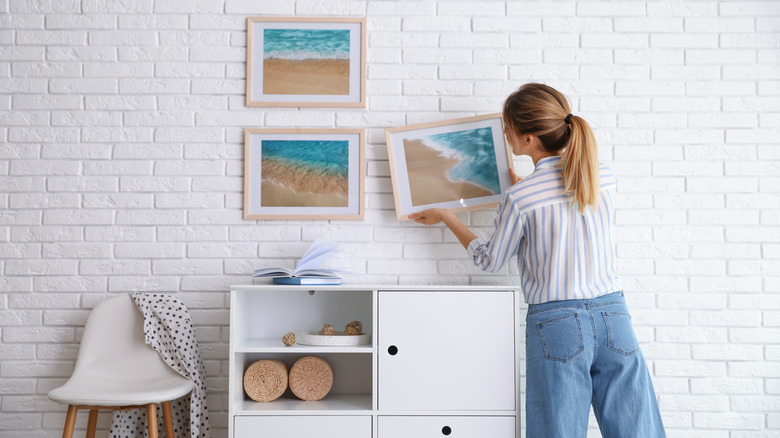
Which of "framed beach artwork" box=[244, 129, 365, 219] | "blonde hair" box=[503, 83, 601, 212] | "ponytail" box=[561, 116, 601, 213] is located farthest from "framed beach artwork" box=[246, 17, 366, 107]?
"ponytail" box=[561, 116, 601, 213]

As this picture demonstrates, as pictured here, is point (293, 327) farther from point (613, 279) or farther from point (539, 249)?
point (613, 279)

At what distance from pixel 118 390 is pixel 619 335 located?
168 centimetres

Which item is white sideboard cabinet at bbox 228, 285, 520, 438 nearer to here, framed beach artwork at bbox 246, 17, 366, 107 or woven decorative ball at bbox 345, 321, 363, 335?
woven decorative ball at bbox 345, 321, 363, 335

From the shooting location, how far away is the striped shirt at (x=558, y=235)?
182 centimetres

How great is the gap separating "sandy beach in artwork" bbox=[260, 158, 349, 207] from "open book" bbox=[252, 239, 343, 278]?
0.19 metres

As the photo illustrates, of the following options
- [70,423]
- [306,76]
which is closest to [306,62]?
[306,76]

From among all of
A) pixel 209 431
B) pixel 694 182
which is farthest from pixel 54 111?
pixel 694 182

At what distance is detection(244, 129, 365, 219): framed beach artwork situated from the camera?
95.6 inches

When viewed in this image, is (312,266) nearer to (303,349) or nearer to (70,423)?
(303,349)

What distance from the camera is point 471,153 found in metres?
2.40

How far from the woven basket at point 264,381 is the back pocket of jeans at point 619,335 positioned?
1.15 meters

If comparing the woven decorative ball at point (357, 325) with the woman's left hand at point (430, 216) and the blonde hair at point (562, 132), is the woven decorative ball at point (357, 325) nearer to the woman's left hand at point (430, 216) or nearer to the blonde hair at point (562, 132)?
the woman's left hand at point (430, 216)

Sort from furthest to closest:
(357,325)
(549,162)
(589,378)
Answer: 1. (357,325)
2. (549,162)
3. (589,378)

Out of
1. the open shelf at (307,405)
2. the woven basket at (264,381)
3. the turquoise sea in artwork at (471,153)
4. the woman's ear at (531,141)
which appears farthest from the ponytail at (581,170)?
the woven basket at (264,381)
